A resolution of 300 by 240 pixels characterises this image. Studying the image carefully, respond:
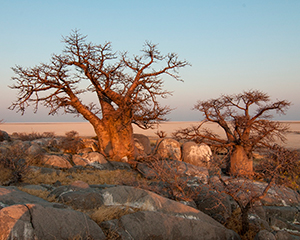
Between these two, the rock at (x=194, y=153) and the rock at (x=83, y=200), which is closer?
the rock at (x=83, y=200)

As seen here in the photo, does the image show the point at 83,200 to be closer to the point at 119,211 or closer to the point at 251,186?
the point at 119,211

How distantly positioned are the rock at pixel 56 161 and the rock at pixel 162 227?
7149 millimetres

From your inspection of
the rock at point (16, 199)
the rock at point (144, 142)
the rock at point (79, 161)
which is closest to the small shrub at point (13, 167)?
the rock at point (79, 161)

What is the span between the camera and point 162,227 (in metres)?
4.65

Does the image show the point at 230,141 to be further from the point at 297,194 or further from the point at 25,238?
the point at 25,238

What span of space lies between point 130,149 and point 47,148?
505 centimetres

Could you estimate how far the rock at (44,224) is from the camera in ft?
11.7

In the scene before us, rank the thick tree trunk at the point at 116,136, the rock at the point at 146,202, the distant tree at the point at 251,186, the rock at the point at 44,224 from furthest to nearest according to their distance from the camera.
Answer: the thick tree trunk at the point at 116,136 → the distant tree at the point at 251,186 → the rock at the point at 146,202 → the rock at the point at 44,224

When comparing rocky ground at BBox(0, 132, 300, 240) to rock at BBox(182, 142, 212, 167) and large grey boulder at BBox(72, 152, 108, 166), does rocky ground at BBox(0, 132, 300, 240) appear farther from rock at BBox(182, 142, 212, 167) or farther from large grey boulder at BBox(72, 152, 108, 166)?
rock at BBox(182, 142, 212, 167)

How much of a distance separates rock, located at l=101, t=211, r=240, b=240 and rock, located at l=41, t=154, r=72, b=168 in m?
7.15

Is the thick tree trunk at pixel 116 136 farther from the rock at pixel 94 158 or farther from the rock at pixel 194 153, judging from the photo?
the rock at pixel 194 153

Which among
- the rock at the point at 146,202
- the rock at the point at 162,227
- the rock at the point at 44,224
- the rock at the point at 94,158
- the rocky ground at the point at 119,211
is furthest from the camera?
the rock at the point at 94,158

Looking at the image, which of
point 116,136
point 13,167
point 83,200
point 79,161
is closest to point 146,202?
point 83,200

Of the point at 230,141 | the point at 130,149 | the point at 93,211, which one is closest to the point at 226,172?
the point at 230,141
